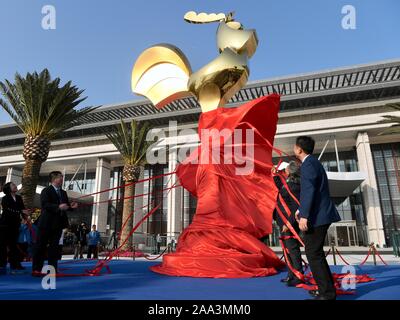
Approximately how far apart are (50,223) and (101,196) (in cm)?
2820

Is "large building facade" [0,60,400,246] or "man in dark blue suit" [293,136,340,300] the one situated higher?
"large building facade" [0,60,400,246]

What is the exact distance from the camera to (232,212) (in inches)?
225

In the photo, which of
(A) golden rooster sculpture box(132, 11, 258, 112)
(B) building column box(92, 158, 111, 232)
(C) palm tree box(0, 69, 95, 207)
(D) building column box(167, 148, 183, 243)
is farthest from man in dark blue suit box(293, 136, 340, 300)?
(B) building column box(92, 158, 111, 232)

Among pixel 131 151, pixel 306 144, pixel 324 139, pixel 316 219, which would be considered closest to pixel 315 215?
pixel 316 219

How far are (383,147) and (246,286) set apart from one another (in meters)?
33.0

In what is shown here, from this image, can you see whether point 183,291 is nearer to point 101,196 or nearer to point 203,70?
point 203,70

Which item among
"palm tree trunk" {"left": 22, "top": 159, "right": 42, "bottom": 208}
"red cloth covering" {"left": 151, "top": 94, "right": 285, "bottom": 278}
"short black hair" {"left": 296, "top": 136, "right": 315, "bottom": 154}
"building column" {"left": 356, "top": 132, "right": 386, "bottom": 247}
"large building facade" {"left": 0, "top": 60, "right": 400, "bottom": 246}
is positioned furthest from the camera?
"large building facade" {"left": 0, "top": 60, "right": 400, "bottom": 246}

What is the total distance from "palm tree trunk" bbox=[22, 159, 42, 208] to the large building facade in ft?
33.2

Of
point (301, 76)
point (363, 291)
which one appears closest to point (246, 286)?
point (363, 291)

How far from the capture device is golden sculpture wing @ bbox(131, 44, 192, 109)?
700cm

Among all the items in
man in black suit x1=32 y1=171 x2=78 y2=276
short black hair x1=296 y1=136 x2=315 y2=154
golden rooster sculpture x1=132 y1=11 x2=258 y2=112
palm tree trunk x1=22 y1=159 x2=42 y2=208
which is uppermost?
golden rooster sculpture x1=132 y1=11 x2=258 y2=112

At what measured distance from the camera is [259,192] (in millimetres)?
6078

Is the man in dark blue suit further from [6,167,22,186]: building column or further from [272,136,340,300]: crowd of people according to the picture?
[6,167,22,186]: building column
